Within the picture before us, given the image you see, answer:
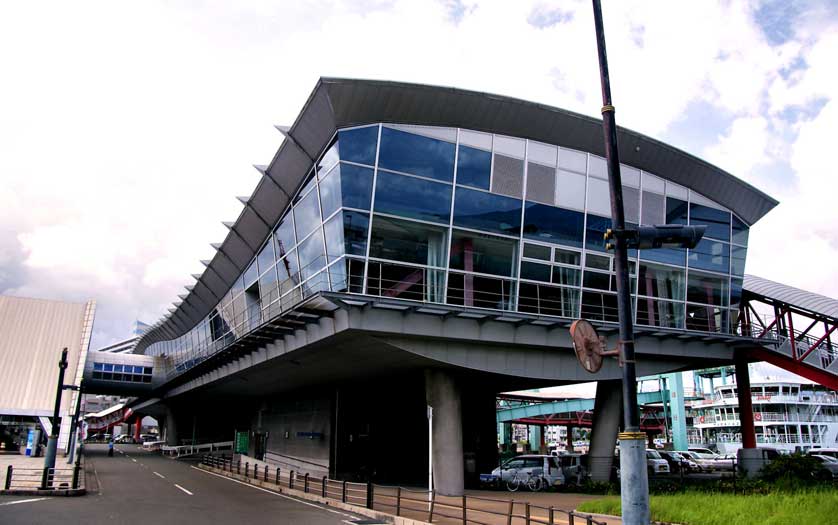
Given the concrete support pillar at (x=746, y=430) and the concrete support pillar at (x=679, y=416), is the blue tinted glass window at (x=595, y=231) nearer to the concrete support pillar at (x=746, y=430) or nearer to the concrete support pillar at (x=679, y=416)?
the concrete support pillar at (x=746, y=430)

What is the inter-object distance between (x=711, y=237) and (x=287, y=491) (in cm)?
2144

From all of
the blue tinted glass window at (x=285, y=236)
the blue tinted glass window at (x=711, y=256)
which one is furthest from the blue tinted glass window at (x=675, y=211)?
the blue tinted glass window at (x=285, y=236)

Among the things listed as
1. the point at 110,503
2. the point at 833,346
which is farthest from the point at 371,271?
the point at 833,346

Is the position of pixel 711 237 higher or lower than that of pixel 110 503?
higher

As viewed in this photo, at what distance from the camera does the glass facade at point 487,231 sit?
71.6 ft

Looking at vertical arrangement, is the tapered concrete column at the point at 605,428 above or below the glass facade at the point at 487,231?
below

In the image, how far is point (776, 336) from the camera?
29.3 meters

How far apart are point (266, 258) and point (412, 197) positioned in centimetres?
1231

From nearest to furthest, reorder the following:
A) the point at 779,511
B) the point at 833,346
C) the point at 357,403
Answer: the point at 779,511, the point at 833,346, the point at 357,403

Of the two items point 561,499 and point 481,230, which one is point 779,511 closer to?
point 561,499

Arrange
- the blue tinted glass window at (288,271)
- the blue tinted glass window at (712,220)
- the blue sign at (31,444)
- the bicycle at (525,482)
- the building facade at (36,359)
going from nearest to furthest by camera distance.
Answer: the bicycle at (525,482), the blue tinted glass window at (288,271), the blue tinted glass window at (712,220), the blue sign at (31,444), the building facade at (36,359)

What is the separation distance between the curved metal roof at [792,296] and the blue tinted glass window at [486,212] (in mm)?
15061

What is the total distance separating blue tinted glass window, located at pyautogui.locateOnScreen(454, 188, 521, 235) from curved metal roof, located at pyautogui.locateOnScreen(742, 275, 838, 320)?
15.1 m

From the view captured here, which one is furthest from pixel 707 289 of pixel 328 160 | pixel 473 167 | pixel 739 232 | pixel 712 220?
pixel 328 160
